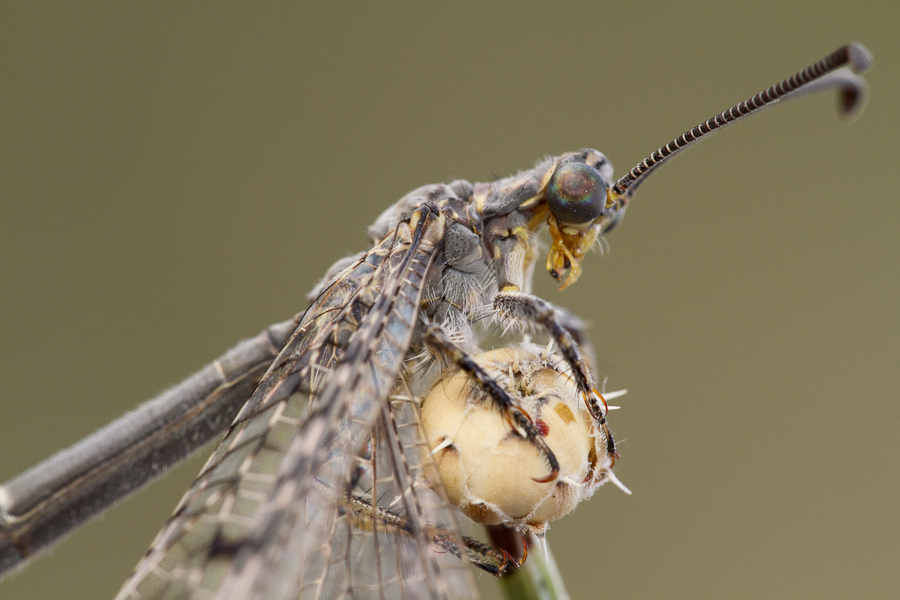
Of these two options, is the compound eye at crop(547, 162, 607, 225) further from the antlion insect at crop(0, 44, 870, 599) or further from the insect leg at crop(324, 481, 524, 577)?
the insect leg at crop(324, 481, 524, 577)

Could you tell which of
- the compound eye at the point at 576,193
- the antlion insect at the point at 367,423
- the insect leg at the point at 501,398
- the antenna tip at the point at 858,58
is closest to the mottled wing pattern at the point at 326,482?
the antlion insect at the point at 367,423

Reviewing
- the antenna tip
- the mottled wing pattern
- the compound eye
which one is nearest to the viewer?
the mottled wing pattern

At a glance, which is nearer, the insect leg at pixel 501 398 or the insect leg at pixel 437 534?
the insect leg at pixel 501 398

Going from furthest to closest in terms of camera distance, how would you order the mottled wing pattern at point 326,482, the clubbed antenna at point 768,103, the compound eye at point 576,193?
the compound eye at point 576,193 < the clubbed antenna at point 768,103 < the mottled wing pattern at point 326,482

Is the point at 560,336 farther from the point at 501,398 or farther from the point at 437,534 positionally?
the point at 437,534

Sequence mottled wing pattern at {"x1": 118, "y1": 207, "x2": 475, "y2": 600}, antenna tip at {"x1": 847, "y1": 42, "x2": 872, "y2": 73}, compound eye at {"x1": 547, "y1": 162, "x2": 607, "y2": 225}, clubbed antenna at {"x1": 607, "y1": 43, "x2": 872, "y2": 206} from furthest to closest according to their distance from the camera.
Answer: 1. compound eye at {"x1": 547, "y1": 162, "x2": 607, "y2": 225}
2. clubbed antenna at {"x1": 607, "y1": 43, "x2": 872, "y2": 206}
3. antenna tip at {"x1": 847, "y1": 42, "x2": 872, "y2": 73}
4. mottled wing pattern at {"x1": 118, "y1": 207, "x2": 475, "y2": 600}

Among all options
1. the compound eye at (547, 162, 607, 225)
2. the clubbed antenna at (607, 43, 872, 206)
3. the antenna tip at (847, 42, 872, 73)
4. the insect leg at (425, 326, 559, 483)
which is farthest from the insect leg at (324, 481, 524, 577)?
the antenna tip at (847, 42, 872, 73)

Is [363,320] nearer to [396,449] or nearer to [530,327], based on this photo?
[396,449]

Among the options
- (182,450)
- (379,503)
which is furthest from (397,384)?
(182,450)

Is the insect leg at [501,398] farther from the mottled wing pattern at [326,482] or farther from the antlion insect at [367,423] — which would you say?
the mottled wing pattern at [326,482]
